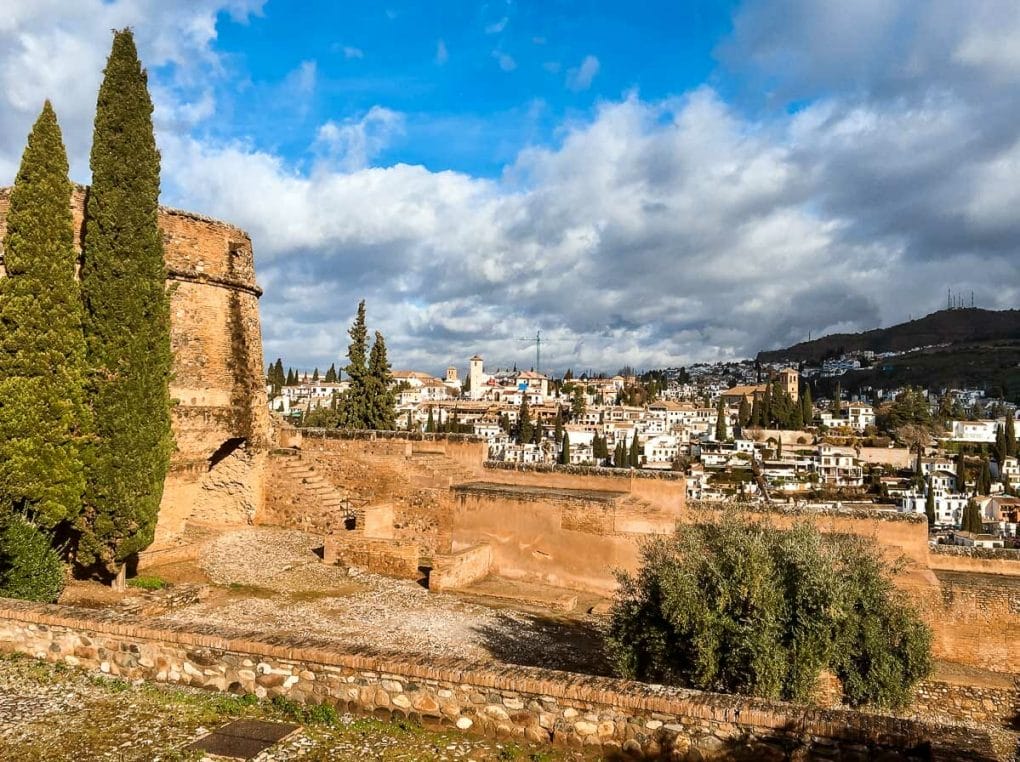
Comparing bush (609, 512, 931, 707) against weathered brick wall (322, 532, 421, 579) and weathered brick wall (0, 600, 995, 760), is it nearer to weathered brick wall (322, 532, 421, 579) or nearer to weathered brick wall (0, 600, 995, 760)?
weathered brick wall (0, 600, 995, 760)

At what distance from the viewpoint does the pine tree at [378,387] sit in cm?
2942

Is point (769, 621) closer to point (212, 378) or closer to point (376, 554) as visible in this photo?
point (376, 554)

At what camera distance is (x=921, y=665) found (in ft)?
23.4

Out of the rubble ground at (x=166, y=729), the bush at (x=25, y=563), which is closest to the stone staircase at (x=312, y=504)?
the bush at (x=25, y=563)

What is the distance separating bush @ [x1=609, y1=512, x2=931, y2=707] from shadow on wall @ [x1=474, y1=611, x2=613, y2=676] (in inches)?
70.8

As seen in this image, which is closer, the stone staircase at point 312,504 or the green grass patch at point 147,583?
the green grass patch at point 147,583

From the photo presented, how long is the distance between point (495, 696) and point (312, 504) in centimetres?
1196

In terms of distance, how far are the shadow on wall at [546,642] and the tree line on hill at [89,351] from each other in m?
5.73

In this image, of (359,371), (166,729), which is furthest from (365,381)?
(166,729)

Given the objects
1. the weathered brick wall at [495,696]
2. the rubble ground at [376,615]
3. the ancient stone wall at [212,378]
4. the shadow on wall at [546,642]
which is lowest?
the shadow on wall at [546,642]

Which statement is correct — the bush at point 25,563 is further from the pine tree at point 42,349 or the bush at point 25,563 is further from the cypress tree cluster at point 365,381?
the cypress tree cluster at point 365,381

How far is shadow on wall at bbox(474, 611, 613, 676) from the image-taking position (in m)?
8.99

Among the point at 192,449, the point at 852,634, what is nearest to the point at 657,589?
the point at 852,634

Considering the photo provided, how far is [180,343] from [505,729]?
12.1m
